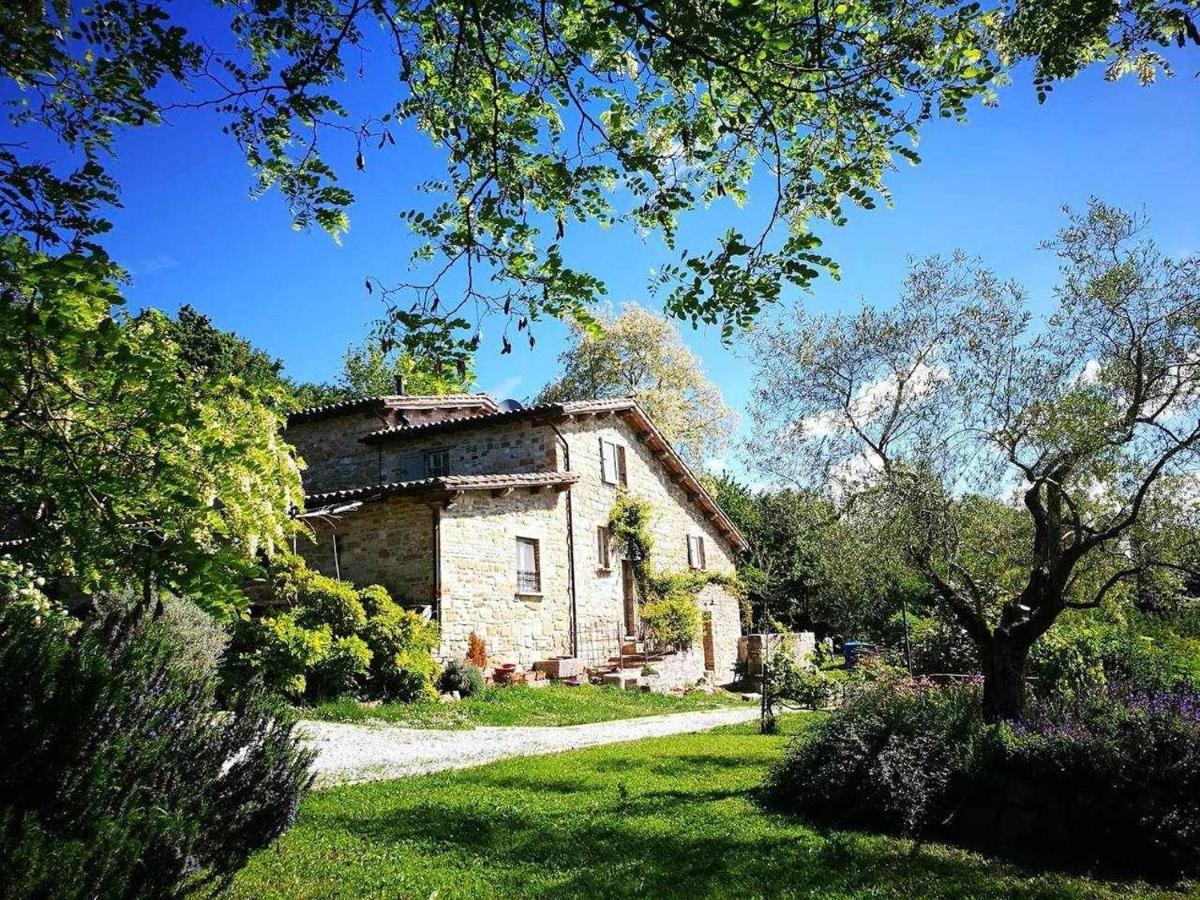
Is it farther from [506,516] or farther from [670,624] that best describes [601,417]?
[670,624]

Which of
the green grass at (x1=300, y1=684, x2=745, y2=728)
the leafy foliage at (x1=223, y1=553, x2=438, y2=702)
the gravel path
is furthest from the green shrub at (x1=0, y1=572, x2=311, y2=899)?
the leafy foliage at (x1=223, y1=553, x2=438, y2=702)

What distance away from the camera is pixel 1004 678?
8977 mm

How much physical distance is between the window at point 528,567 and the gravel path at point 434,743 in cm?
531

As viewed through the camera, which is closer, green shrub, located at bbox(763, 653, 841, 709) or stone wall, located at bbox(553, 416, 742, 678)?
green shrub, located at bbox(763, 653, 841, 709)

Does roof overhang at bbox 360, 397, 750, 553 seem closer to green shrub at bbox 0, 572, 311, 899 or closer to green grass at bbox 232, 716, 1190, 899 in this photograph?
green grass at bbox 232, 716, 1190, 899

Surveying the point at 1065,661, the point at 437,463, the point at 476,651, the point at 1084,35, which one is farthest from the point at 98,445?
the point at 437,463

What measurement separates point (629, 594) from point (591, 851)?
53.4 ft

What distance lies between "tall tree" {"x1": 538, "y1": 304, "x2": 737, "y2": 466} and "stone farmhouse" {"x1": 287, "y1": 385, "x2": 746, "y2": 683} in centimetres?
918

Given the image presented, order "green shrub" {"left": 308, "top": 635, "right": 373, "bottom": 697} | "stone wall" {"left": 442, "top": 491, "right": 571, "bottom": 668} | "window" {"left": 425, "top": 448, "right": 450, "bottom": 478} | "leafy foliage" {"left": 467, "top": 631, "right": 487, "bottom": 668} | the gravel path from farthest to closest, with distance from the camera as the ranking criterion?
1. "window" {"left": 425, "top": 448, "right": 450, "bottom": 478}
2. "stone wall" {"left": 442, "top": 491, "right": 571, "bottom": 668}
3. "leafy foliage" {"left": 467, "top": 631, "right": 487, "bottom": 668}
4. "green shrub" {"left": 308, "top": 635, "right": 373, "bottom": 697}
5. the gravel path

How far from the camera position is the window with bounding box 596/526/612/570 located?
70.6 ft

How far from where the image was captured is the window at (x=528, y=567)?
1866cm

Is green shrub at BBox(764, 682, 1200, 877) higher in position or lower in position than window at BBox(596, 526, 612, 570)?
lower

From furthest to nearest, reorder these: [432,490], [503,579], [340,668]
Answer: [503,579]
[432,490]
[340,668]

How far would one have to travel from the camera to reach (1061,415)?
8789 mm
